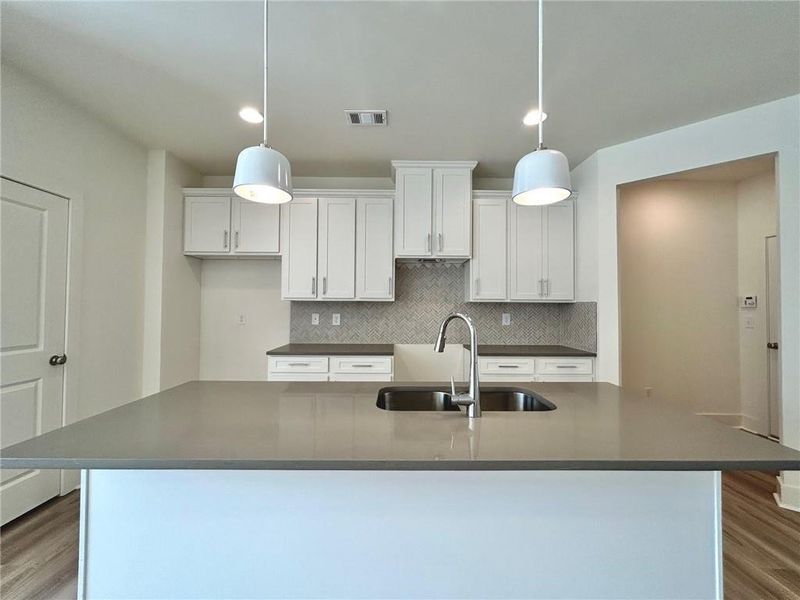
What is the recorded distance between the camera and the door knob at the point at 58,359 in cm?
241

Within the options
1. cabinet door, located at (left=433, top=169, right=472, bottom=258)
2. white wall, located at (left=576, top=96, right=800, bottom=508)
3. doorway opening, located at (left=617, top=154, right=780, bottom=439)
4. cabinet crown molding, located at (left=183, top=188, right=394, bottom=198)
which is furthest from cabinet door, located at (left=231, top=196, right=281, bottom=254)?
doorway opening, located at (left=617, top=154, right=780, bottom=439)

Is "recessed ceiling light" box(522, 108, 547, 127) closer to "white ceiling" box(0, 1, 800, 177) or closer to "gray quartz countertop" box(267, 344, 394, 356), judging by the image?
"white ceiling" box(0, 1, 800, 177)

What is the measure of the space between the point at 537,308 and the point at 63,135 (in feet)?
13.2

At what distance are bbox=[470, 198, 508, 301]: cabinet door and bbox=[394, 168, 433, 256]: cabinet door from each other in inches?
17.4

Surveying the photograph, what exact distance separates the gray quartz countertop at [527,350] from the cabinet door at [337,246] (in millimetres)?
1367

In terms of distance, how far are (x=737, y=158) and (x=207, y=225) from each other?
4.23 metres

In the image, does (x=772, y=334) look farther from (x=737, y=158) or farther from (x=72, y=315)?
(x=72, y=315)

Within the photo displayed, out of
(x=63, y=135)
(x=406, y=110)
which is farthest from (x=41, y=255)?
(x=406, y=110)

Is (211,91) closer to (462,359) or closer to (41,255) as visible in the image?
(41,255)

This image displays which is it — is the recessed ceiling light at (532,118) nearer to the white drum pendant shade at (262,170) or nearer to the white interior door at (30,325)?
the white drum pendant shade at (262,170)

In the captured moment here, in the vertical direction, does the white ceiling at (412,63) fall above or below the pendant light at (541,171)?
above

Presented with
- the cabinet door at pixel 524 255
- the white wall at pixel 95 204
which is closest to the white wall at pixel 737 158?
the cabinet door at pixel 524 255

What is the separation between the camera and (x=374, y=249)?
3.46m

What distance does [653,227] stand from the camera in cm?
397
